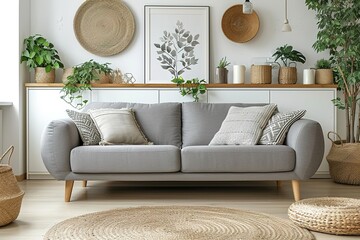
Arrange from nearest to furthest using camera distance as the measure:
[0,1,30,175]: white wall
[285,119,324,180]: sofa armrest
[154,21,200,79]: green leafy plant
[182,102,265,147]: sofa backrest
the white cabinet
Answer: [285,119,324,180]: sofa armrest
[182,102,265,147]: sofa backrest
[0,1,30,175]: white wall
the white cabinet
[154,21,200,79]: green leafy plant

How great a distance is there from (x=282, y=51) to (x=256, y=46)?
1.04ft

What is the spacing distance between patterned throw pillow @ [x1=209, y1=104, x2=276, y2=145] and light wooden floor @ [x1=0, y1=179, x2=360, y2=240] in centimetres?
45

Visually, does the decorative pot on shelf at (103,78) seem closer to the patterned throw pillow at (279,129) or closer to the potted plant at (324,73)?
the patterned throw pillow at (279,129)

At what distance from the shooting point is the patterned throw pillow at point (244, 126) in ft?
14.7

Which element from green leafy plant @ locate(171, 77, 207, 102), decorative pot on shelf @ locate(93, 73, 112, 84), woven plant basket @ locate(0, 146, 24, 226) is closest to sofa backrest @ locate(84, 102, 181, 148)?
green leafy plant @ locate(171, 77, 207, 102)

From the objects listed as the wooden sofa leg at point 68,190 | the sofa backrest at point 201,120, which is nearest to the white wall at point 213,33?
the sofa backrest at point 201,120

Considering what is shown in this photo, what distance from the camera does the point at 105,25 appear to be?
555cm

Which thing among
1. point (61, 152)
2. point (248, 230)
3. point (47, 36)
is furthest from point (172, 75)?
point (248, 230)

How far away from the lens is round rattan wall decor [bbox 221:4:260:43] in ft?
18.2

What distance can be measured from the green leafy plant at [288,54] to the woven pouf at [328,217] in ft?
7.76

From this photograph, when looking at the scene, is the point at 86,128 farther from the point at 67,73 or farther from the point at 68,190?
the point at 67,73

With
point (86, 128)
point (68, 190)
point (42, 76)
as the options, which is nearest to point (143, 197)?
point (68, 190)

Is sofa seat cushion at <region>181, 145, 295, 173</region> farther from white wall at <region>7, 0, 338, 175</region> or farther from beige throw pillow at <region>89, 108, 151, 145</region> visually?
white wall at <region>7, 0, 338, 175</region>

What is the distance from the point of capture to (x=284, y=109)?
5305 mm
